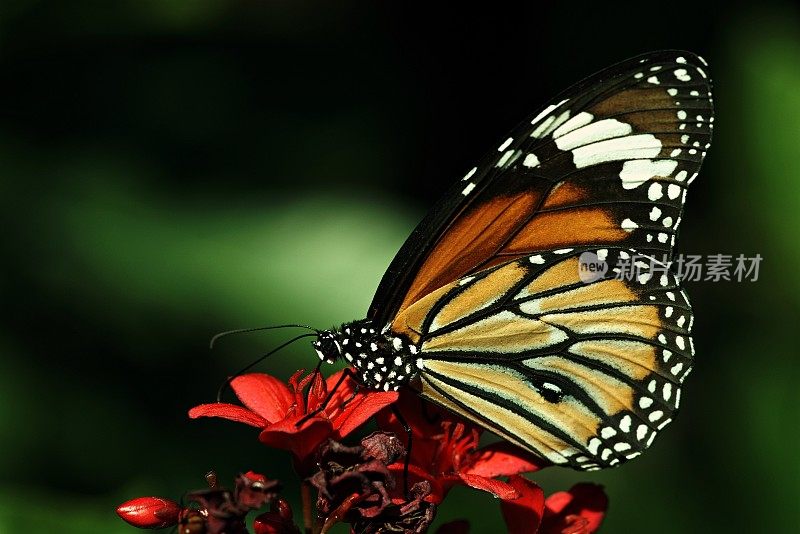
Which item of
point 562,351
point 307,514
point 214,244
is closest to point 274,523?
point 307,514

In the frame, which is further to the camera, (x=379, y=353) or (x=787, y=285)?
(x=787, y=285)

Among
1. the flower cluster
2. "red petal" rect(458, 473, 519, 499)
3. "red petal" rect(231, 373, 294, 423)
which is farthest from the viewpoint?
"red petal" rect(231, 373, 294, 423)

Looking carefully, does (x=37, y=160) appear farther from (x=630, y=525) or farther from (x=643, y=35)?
(x=643, y=35)

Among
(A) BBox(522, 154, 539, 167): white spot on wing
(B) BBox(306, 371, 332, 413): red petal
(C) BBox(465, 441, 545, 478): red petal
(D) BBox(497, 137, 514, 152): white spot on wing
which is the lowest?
(C) BBox(465, 441, 545, 478): red petal

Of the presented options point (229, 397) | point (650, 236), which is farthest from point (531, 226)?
point (229, 397)

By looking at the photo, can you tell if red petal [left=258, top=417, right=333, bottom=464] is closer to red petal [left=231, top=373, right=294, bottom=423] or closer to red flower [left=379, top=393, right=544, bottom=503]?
red petal [left=231, top=373, right=294, bottom=423]

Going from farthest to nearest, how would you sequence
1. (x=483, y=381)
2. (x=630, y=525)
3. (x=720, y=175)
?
(x=720, y=175), (x=630, y=525), (x=483, y=381)

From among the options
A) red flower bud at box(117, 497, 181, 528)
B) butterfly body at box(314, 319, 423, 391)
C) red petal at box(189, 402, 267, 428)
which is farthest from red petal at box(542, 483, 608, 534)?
red flower bud at box(117, 497, 181, 528)

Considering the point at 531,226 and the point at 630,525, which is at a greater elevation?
the point at 531,226
